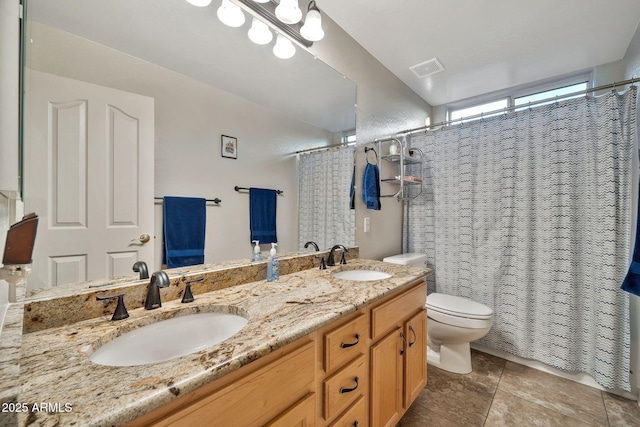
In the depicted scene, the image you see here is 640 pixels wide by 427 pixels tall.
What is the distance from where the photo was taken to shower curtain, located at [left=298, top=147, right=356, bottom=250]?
1.54 m

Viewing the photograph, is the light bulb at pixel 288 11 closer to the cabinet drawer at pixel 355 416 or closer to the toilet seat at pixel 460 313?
the cabinet drawer at pixel 355 416

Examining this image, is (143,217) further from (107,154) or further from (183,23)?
(183,23)

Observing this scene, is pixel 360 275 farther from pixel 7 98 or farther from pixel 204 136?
pixel 7 98

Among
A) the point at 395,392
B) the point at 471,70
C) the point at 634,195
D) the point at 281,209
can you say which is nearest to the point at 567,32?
the point at 471,70

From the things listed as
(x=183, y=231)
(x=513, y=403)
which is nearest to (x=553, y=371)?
(x=513, y=403)

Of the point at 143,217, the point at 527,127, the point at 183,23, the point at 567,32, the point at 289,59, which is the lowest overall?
the point at 143,217

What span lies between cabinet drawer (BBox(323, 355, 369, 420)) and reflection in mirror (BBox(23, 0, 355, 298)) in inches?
26.8

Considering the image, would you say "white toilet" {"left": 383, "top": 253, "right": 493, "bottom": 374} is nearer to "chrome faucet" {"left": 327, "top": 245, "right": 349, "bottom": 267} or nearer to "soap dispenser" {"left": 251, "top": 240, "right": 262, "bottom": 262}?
"chrome faucet" {"left": 327, "top": 245, "right": 349, "bottom": 267}

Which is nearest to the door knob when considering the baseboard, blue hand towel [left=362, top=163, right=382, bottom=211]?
blue hand towel [left=362, top=163, right=382, bottom=211]

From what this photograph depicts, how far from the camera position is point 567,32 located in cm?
174

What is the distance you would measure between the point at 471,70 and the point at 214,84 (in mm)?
2135

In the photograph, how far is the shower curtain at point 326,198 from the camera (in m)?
1.54

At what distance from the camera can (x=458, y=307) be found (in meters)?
1.86

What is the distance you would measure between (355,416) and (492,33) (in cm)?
238
